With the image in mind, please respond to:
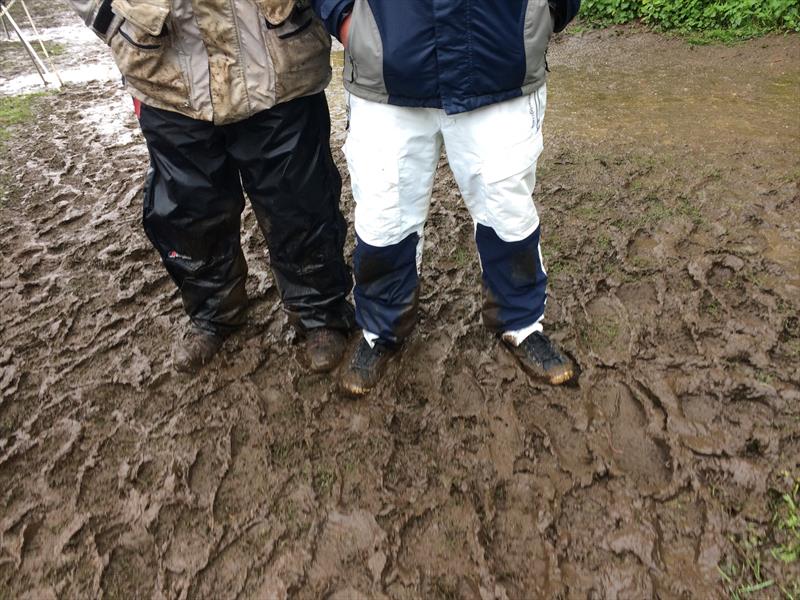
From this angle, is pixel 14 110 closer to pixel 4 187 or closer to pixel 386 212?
pixel 4 187

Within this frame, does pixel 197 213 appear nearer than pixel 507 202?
No

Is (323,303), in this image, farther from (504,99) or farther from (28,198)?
(28,198)

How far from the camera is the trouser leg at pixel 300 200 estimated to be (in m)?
2.01

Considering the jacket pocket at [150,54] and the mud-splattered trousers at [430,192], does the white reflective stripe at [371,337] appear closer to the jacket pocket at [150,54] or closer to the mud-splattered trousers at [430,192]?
the mud-splattered trousers at [430,192]

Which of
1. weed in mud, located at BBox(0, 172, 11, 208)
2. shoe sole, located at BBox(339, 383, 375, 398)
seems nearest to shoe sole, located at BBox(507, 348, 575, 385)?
shoe sole, located at BBox(339, 383, 375, 398)

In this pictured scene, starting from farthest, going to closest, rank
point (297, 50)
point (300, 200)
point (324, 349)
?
point (324, 349)
point (300, 200)
point (297, 50)

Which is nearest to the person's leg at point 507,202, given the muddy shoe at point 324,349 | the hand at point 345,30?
the hand at point 345,30

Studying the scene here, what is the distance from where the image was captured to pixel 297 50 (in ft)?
6.20

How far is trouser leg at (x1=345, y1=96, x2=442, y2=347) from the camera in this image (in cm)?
186

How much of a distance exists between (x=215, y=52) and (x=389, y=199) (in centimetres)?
73

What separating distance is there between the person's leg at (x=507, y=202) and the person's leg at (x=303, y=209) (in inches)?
20.3

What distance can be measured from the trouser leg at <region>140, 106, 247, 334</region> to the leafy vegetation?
19.1 feet

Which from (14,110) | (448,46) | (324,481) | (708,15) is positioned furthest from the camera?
(708,15)

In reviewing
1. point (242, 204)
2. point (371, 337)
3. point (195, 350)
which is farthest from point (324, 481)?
point (242, 204)
